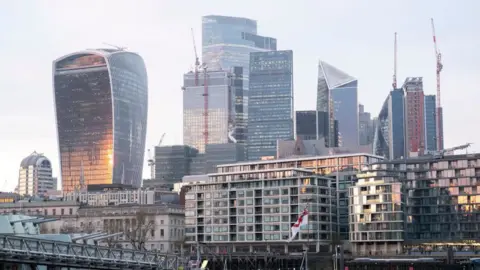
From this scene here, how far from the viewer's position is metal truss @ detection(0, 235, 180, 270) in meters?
78.0

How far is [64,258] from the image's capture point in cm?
8250

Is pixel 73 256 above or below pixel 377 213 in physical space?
below

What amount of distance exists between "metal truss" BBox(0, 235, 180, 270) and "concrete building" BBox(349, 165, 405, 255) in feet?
339

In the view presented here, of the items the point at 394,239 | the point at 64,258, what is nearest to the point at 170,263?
the point at 64,258

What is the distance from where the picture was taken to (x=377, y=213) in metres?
194

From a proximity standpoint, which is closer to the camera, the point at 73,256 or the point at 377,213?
the point at 73,256

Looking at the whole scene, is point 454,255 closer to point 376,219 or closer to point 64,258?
point 376,219

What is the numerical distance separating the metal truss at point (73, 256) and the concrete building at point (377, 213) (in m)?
103

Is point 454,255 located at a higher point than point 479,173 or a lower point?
lower

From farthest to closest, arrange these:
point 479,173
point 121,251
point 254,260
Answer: point 479,173 → point 254,260 → point 121,251

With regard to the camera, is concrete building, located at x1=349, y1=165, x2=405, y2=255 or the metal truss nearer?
the metal truss

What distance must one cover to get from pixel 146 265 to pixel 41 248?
13.4 m

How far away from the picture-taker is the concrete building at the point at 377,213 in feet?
631

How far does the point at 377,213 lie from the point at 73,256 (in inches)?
4685
